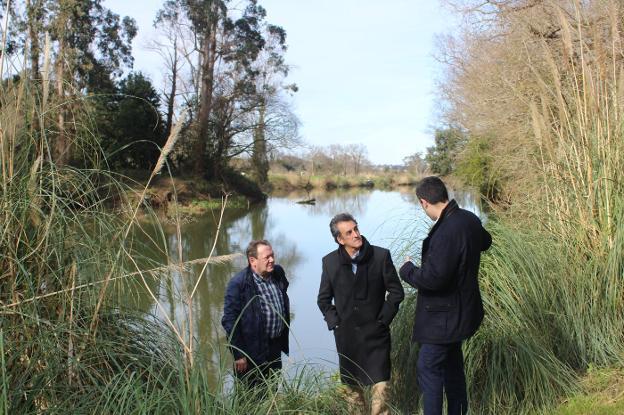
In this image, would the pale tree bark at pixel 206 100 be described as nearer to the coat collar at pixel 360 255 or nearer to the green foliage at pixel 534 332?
the green foliage at pixel 534 332

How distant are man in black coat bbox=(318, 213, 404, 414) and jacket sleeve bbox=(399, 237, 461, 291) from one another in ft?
1.53

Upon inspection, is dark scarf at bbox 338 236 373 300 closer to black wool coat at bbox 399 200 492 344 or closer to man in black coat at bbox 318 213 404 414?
man in black coat at bbox 318 213 404 414

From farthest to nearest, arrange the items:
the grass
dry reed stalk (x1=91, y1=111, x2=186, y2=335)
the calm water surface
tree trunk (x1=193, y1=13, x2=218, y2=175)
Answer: tree trunk (x1=193, y1=13, x2=218, y2=175)
the grass
the calm water surface
dry reed stalk (x1=91, y1=111, x2=186, y2=335)

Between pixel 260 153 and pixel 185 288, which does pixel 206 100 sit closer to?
pixel 260 153

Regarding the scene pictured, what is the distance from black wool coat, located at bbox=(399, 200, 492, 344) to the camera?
3.13 m

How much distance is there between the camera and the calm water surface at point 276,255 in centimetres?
275

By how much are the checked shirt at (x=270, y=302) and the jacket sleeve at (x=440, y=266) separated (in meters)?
1.06

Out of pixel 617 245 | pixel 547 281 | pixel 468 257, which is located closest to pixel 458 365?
pixel 468 257

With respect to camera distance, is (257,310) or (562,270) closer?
(257,310)

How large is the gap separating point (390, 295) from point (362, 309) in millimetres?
191

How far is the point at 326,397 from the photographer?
9.88 ft

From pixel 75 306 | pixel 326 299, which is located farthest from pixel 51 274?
pixel 326 299

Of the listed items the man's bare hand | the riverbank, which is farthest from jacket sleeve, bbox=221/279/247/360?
the riverbank

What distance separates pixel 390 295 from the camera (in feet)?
11.9
